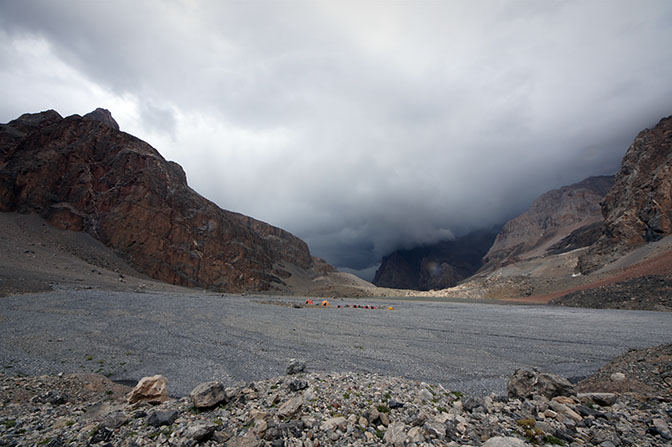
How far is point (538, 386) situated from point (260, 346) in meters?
10.3

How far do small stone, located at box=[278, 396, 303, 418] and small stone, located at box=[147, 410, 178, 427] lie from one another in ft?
5.34

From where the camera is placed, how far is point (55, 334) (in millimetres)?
11734

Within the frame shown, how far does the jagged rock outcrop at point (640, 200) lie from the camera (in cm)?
5322

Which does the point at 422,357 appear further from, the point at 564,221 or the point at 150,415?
the point at 564,221

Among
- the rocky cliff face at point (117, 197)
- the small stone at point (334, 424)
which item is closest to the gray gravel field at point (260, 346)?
the small stone at point (334, 424)

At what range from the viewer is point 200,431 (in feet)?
12.0

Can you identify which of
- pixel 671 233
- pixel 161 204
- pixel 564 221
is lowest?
pixel 671 233

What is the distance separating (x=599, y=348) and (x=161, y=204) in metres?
86.3

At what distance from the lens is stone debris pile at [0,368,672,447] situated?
372cm

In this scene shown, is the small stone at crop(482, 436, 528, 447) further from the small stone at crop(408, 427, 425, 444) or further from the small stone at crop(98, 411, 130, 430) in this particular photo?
the small stone at crop(98, 411, 130, 430)

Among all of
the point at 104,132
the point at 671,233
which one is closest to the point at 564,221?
the point at 671,233

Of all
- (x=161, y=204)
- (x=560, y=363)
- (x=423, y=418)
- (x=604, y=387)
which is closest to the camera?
(x=423, y=418)

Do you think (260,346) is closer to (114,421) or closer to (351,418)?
(114,421)

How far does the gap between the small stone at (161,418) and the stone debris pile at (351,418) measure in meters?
0.02
